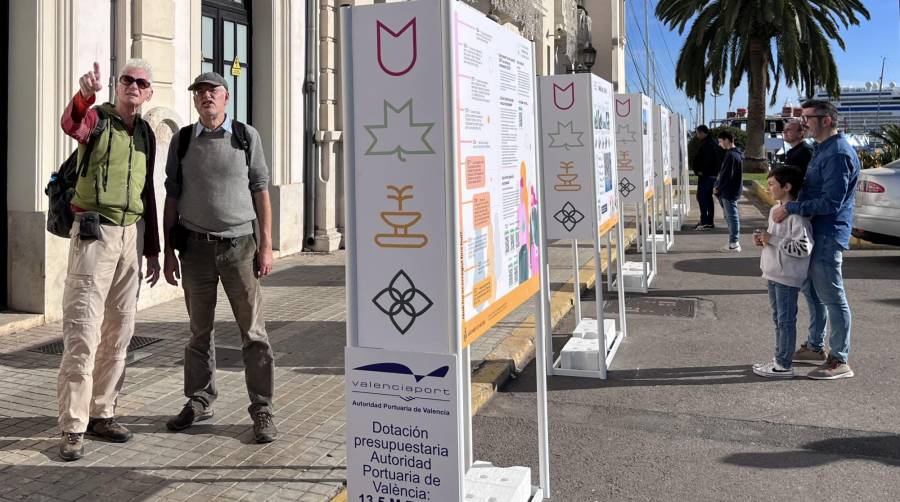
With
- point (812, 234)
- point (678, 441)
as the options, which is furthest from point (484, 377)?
point (812, 234)

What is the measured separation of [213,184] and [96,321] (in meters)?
0.90

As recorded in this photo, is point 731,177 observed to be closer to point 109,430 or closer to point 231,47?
point 231,47

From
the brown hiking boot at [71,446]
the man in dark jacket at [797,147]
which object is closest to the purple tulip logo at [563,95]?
the man in dark jacket at [797,147]

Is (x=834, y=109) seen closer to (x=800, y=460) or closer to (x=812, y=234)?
(x=812, y=234)

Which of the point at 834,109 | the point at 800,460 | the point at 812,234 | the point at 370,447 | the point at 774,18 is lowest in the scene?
the point at 800,460

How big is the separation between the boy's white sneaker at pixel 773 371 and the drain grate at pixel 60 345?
449cm

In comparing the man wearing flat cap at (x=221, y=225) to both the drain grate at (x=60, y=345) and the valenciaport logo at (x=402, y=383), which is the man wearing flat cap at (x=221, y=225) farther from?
the drain grate at (x=60, y=345)

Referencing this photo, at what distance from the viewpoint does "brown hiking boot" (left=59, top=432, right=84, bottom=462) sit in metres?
4.31

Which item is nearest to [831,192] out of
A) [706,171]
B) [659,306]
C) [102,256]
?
[659,306]

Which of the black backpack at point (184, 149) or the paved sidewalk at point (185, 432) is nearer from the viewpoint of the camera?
the paved sidewalk at point (185, 432)

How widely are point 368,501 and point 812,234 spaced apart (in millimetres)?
4123

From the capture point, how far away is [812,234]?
6.19 meters

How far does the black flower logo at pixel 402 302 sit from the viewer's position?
3260mm

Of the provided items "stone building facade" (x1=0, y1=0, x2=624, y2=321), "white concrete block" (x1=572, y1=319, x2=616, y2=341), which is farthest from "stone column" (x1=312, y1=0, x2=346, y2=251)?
"white concrete block" (x1=572, y1=319, x2=616, y2=341)
